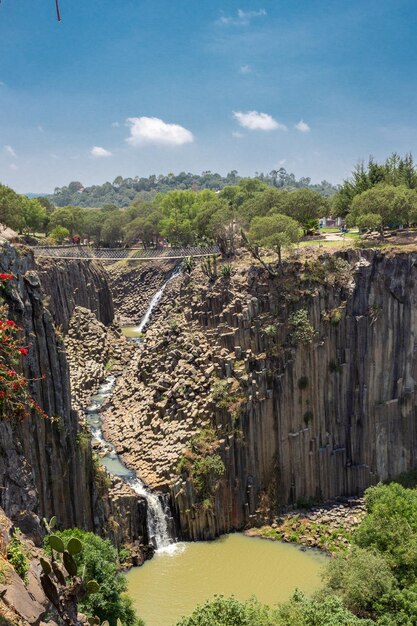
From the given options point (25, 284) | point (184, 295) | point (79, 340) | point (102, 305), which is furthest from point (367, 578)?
point (102, 305)

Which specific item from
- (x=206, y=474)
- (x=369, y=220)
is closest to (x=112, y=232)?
(x=369, y=220)

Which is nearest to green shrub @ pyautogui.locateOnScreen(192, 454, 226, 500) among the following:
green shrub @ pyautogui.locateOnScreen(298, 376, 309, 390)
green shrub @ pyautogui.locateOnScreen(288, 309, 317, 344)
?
green shrub @ pyautogui.locateOnScreen(298, 376, 309, 390)

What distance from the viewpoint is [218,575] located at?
28.7 metres

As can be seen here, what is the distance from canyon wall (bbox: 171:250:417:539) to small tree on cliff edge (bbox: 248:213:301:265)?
7.08 feet

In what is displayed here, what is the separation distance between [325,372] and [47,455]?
1913 centimetres

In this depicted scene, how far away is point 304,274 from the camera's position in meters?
38.0

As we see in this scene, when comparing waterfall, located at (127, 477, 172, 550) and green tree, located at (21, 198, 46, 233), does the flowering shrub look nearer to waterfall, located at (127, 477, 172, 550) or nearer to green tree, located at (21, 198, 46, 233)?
waterfall, located at (127, 477, 172, 550)

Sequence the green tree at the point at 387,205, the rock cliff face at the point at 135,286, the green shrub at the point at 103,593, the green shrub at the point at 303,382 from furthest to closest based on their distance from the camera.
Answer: the rock cliff face at the point at 135,286 < the green tree at the point at 387,205 < the green shrub at the point at 303,382 < the green shrub at the point at 103,593

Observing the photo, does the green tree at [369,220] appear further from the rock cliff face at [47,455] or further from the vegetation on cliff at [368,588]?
the rock cliff face at [47,455]

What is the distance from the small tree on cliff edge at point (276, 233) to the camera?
39500 mm

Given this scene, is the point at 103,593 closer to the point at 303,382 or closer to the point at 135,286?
the point at 303,382

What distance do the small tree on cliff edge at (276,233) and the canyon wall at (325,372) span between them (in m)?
2.16

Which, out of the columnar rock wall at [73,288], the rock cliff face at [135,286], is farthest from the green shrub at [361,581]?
the rock cliff face at [135,286]

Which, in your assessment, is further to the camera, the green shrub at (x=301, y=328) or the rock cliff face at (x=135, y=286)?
the rock cliff face at (x=135, y=286)
